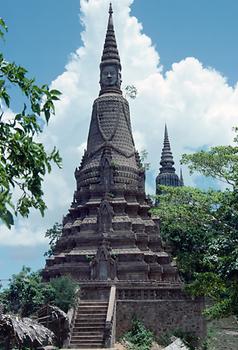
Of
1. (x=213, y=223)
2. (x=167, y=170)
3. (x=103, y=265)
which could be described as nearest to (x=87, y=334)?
(x=103, y=265)

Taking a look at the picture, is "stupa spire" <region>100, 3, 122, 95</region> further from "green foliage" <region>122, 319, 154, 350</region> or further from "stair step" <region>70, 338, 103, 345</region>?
"stair step" <region>70, 338, 103, 345</region>

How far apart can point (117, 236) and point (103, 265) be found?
269 centimetres

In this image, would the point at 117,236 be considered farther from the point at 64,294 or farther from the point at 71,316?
the point at 71,316

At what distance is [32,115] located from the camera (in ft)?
23.1

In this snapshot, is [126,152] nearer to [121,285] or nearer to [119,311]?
[121,285]

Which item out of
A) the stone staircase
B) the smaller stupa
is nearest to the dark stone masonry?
the stone staircase

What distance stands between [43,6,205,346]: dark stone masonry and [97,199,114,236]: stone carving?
15mm

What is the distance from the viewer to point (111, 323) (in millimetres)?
28688

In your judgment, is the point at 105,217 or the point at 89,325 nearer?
the point at 89,325

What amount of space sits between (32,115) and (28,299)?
2598cm

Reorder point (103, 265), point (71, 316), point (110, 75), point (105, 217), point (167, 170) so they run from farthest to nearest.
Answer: point (167, 170), point (110, 75), point (105, 217), point (103, 265), point (71, 316)

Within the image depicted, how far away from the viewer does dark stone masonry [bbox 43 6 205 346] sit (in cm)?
3136

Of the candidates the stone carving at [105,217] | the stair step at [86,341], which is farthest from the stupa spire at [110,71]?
the stair step at [86,341]

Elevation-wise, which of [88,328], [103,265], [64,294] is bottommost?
[88,328]
